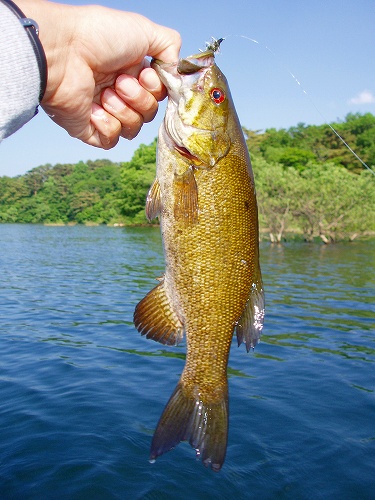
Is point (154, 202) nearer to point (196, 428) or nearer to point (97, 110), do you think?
point (97, 110)

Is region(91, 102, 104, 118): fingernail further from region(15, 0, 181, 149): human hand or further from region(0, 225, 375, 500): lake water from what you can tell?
region(0, 225, 375, 500): lake water

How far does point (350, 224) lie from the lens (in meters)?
45.5

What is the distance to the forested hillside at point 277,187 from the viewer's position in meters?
45.3

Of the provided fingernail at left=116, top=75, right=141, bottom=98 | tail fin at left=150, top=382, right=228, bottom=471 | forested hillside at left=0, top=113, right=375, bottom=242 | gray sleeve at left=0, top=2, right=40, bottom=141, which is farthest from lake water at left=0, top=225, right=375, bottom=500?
forested hillside at left=0, top=113, right=375, bottom=242

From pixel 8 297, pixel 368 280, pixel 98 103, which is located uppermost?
pixel 98 103

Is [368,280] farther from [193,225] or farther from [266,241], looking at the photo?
[266,241]

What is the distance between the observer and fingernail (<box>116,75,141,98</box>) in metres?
3.23

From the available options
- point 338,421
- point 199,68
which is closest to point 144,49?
point 199,68

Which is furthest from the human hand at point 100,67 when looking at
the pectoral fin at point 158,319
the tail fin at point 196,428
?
the tail fin at point 196,428

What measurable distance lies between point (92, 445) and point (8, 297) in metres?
11.6

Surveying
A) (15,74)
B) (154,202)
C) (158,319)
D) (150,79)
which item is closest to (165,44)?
(150,79)

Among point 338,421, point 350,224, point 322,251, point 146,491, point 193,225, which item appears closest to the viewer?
point 193,225

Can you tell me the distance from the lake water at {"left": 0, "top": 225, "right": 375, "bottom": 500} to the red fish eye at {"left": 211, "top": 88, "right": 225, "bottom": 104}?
4141 millimetres

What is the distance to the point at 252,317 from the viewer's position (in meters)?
3.14
